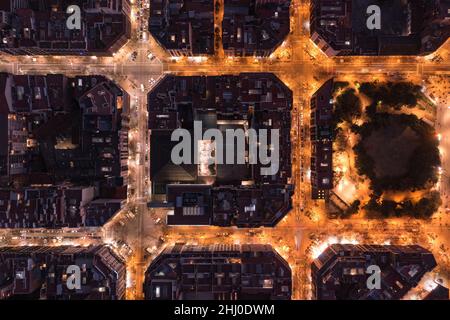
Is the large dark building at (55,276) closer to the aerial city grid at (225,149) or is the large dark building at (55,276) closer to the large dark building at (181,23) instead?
the aerial city grid at (225,149)

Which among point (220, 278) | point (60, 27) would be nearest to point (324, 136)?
point (220, 278)

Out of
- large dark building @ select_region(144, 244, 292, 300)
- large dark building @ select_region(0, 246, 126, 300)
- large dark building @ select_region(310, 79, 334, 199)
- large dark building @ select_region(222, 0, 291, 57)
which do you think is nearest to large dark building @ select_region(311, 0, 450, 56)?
large dark building @ select_region(222, 0, 291, 57)

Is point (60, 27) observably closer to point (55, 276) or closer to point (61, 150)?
point (61, 150)

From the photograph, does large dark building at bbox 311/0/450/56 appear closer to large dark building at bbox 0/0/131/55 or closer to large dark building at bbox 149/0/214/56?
large dark building at bbox 149/0/214/56

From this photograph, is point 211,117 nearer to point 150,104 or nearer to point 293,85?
point 150,104

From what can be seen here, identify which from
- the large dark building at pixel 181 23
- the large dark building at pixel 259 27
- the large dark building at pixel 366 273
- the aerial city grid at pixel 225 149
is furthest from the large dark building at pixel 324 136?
the large dark building at pixel 181 23
